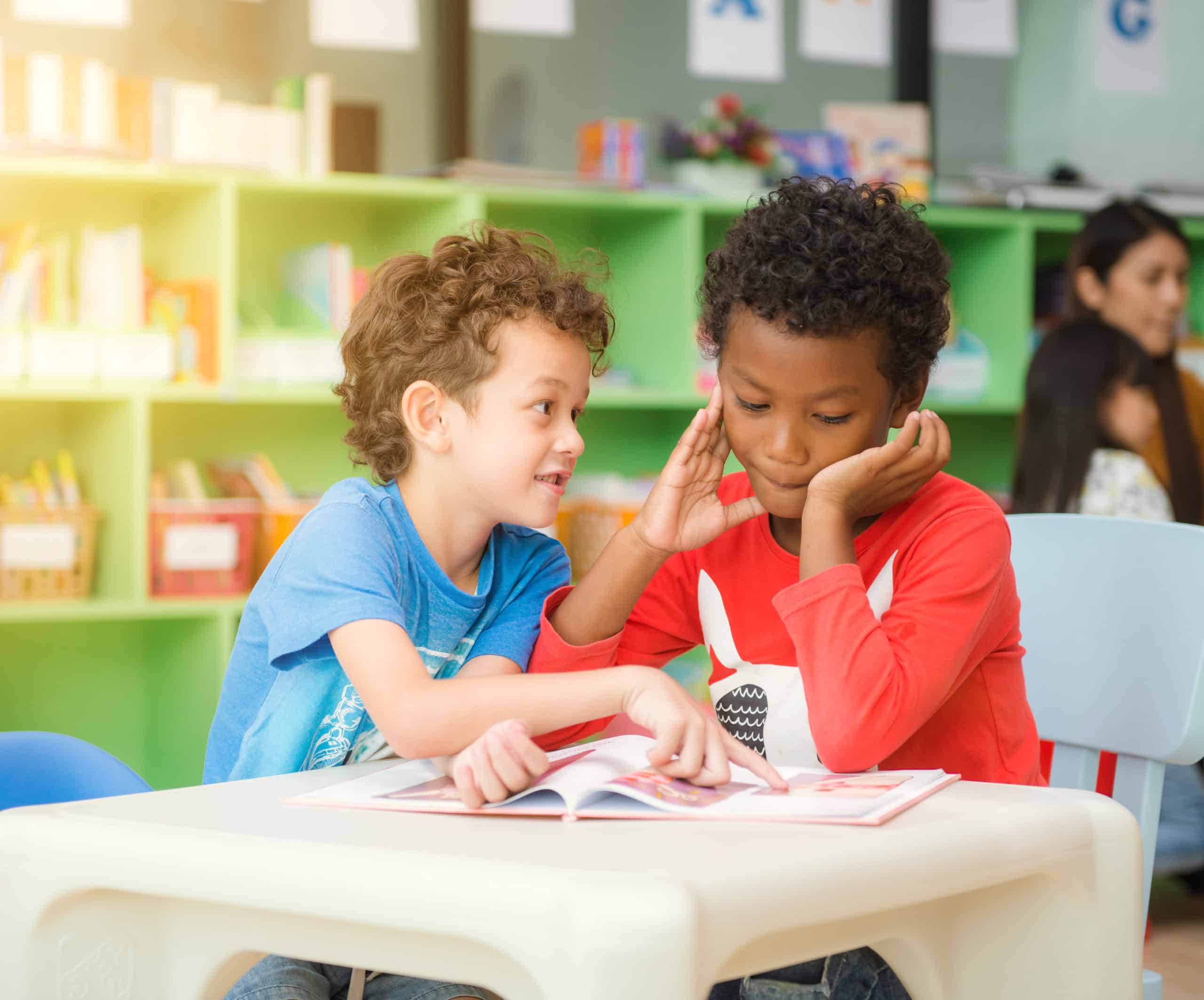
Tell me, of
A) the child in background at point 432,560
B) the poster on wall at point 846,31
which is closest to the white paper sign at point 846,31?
the poster on wall at point 846,31

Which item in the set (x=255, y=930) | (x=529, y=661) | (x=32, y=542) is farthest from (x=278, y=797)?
(x=32, y=542)

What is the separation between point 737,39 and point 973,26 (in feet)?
2.17

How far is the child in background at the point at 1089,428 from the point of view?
2445mm

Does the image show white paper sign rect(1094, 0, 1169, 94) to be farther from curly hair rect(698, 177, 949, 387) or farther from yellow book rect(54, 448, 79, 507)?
curly hair rect(698, 177, 949, 387)

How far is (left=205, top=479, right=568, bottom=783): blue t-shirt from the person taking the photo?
1038 millimetres

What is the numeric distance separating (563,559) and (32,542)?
168cm

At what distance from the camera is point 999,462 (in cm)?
369

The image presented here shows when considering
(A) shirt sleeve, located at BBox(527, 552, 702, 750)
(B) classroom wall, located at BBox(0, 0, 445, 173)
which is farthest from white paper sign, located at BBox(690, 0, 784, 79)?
(A) shirt sleeve, located at BBox(527, 552, 702, 750)

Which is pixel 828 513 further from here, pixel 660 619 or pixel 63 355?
pixel 63 355

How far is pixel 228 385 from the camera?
271cm

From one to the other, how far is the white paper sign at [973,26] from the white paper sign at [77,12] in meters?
2.00

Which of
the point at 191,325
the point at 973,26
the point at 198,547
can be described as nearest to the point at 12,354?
the point at 191,325

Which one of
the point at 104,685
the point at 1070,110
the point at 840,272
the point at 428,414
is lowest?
the point at 104,685

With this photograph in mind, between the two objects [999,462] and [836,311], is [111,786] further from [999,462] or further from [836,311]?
[999,462]
